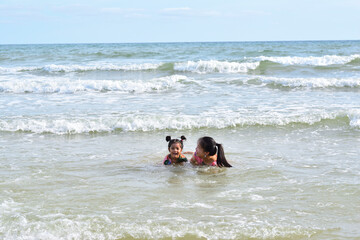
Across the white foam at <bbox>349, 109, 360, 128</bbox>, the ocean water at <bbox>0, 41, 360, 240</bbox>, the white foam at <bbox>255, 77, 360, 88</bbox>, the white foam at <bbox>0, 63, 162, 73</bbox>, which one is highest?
the white foam at <bbox>0, 63, 162, 73</bbox>

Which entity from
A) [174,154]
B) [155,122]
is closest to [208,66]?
[155,122]

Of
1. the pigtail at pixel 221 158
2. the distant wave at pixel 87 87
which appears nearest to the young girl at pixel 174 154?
the pigtail at pixel 221 158

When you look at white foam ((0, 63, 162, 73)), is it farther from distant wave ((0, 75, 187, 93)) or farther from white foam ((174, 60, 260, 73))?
distant wave ((0, 75, 187, 93))

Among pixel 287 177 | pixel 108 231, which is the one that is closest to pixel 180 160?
pixel 287 177

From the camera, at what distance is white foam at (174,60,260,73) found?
74.3 ft

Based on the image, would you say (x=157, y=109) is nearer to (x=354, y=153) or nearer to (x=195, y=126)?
(x=195, y=126)

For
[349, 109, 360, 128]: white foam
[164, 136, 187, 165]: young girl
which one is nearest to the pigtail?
[164, 136, 187, 165]: young girl

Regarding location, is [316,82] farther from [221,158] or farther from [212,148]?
→ [221,158]

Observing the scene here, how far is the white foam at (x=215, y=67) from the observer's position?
2264 centimetres

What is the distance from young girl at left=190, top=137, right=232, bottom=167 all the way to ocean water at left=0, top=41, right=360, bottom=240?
29 cm

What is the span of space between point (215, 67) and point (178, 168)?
54.8 feet

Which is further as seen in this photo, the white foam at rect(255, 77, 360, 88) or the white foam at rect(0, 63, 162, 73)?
the white foam at rect(0, 63, 162, 73)

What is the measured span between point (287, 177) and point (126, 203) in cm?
227

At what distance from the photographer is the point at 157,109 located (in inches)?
454
